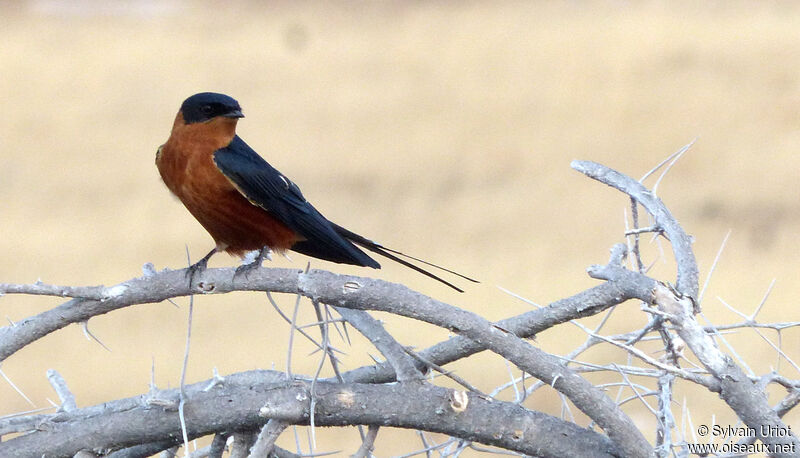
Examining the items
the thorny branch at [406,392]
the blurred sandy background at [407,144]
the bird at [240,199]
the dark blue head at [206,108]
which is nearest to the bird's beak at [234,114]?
the dark blue head at [206,108]

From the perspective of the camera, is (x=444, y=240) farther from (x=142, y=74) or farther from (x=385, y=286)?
(x=385, y=286)

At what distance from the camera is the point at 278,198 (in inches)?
155

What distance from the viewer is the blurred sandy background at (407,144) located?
30.6ft

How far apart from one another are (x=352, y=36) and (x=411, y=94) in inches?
90.6

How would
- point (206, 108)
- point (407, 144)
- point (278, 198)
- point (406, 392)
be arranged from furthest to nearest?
point (407, 144), point (206, 108), point (278, 198), point (406, 392)

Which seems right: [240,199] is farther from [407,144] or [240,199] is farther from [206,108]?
[407,144]

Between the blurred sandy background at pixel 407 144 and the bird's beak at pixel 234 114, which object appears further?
the blurred sandy background at pixel 407 144

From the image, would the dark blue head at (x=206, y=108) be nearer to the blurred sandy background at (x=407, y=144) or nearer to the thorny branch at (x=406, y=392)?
the thorny branch at (x=406, y=392)

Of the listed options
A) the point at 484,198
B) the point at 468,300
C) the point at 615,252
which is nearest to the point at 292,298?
the point at 468,300

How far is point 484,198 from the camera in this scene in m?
12.4

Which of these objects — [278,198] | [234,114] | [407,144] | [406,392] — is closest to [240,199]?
[278,198]

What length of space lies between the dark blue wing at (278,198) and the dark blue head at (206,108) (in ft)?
0.59

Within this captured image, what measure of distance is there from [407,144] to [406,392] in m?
11.1

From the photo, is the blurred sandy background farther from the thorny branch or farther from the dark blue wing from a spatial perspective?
the thorny branch
